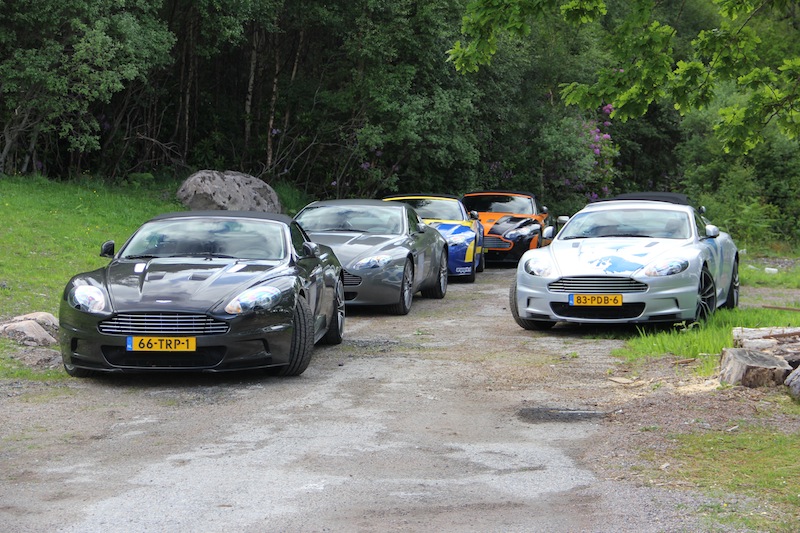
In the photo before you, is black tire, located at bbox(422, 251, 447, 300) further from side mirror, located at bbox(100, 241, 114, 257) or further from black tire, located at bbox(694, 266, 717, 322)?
side mirror, located at bbox(100, 241, 114, 257)

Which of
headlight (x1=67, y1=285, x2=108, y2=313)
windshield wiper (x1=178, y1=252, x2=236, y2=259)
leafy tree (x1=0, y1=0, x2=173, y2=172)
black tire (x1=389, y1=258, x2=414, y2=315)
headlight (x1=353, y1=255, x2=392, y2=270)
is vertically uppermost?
leafy tree (x1=0, y1=0, x2=173, y2=172)

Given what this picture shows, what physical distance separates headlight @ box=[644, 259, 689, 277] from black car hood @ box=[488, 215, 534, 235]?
1187cm

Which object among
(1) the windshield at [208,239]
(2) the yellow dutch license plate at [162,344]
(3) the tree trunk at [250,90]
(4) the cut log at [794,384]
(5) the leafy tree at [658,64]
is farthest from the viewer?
(3) the tree trunk at [250,90]

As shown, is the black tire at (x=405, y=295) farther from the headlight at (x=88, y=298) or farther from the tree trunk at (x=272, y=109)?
the tree trunk at (x=272, y=109)

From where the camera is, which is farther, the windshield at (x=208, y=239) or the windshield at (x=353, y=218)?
the windshield at (x=353, y=218)

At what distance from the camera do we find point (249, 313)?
885 cm

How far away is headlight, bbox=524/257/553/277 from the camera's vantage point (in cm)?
1224

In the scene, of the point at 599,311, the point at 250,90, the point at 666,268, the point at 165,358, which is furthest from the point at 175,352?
the point at 250,90

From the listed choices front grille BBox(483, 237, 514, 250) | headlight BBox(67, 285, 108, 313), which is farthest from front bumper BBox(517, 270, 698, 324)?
front grille BBox(483, 237, 514, 250)

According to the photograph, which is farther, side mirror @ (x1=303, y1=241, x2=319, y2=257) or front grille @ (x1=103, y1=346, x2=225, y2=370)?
side mirror @ (x1=303, y1=241, x2=319, y2=257)

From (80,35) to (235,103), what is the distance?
1009cm

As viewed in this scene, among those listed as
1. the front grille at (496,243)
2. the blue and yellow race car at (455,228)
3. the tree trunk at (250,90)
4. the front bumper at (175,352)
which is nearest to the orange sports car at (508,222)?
the front grille at (496,243)

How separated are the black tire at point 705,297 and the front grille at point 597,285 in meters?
0.79

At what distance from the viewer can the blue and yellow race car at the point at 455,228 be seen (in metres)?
19.7
